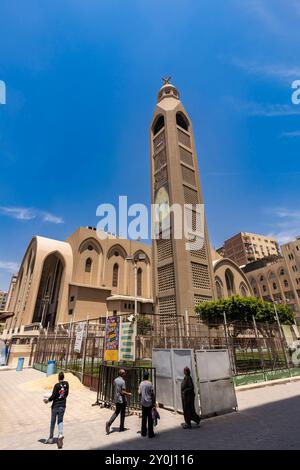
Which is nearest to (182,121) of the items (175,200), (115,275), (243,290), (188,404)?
(175,200)

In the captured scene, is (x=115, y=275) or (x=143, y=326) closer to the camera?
(x=143, y=326)

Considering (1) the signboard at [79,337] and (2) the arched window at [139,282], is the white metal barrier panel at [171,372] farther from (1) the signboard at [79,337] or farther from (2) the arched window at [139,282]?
(2) the arched window at [139,282]

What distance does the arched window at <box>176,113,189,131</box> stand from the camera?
5084 cm

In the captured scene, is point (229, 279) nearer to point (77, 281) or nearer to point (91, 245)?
point (91, 245)

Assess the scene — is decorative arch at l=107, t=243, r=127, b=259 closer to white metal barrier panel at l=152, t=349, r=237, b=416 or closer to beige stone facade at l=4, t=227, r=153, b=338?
beige stone facade at l=4, t=227, r=153, b=338

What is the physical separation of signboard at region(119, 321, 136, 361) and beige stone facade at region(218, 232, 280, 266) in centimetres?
8532


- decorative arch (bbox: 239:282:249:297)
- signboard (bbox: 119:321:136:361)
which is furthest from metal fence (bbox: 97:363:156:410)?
decorative arch (bbox: 239:282:249:297)

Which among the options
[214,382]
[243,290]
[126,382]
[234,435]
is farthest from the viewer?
[243,290]

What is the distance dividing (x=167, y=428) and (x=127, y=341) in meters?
4.01

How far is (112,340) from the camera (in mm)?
11086

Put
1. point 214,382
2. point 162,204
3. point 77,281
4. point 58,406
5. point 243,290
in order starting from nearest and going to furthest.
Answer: point 58,406 → point 214,382 → point 162,204 → point 77,281 → point 243,290

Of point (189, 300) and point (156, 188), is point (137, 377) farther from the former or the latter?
point (156, 188)

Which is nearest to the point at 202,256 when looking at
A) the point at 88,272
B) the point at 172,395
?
the point at 88,272

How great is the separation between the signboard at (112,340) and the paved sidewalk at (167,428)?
72.1 inches
